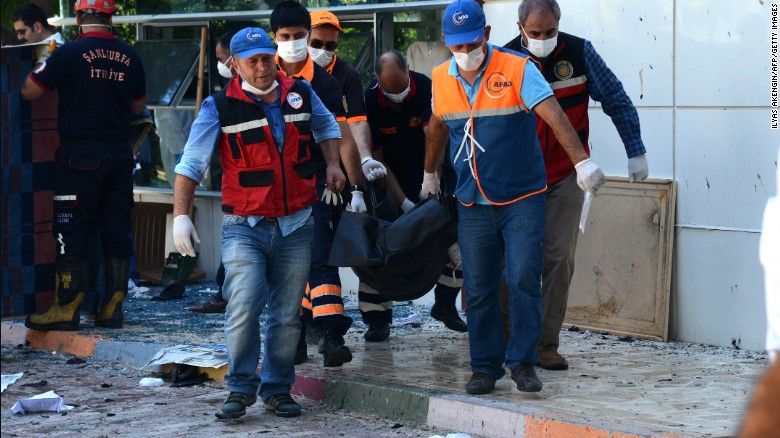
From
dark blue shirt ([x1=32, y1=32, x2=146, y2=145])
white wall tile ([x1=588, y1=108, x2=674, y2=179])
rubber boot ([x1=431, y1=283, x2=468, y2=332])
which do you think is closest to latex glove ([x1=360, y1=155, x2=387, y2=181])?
rubber boot ([x1=431, y1=283, x2=468, y2=332])

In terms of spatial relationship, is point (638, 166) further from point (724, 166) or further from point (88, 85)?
point (88, 85)

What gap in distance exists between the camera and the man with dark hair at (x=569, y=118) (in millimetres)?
6637

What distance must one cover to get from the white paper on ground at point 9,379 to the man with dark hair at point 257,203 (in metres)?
1.65

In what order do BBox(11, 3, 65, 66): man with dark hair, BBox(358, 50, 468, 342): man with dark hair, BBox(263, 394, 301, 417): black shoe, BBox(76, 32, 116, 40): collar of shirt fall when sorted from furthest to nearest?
BBox(11, 3, 65, 66): man with dark hair → BBox(76, 32, 116, 40): collar of shirt → BBox(358, 50, 468, 342): man with dark hair → BBox(263, 394, 301, 417): black shoe

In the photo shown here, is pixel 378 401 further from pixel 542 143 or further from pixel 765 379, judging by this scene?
pixel 765 379

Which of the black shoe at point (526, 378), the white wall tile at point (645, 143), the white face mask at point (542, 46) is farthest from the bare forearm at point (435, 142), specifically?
the white wall tile at point (645, 143)

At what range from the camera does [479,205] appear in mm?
6152

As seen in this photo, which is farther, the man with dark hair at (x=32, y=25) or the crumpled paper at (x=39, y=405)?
the man with dark hair at (x=32, y=25)

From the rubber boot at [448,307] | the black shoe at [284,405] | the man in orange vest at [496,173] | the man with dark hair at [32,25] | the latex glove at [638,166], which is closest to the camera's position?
the man in orange vest at [496,173]

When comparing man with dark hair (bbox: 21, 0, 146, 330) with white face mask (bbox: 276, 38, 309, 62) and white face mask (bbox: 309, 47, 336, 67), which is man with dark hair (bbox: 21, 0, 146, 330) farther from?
white face mask (bbox: 276, 38, 309, 62)

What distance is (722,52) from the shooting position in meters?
7.36

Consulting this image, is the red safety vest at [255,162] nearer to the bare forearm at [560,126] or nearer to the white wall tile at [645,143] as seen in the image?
the bare forearm at [560,126]

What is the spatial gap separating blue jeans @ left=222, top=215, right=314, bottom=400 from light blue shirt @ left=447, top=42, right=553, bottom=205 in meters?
0.96

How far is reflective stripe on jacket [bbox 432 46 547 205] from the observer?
5965mm
